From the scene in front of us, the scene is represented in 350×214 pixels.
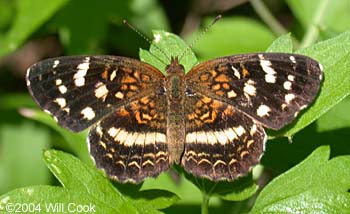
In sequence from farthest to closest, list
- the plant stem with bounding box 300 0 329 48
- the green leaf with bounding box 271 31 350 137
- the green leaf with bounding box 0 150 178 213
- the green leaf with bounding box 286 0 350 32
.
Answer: the green leaf with bounding box 286 0 350 32, the plant stem with bounding box 300 0 329 48, the green leaf with bounding box 271 31 350 137, the green leaf with bounding box 0 150 178 213

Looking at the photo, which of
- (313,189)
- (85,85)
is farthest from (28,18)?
(313,189)

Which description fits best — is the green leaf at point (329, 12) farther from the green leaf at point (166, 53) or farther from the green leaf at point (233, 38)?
the green leaf at point (166, 53)

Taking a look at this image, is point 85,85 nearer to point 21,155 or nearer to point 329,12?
point 21,155

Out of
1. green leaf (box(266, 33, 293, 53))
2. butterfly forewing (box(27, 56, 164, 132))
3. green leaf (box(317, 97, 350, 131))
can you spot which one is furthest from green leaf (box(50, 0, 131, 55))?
green leaf (box(266, 33, 293, 53))

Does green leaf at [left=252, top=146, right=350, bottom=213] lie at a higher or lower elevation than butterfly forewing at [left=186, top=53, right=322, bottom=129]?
lower

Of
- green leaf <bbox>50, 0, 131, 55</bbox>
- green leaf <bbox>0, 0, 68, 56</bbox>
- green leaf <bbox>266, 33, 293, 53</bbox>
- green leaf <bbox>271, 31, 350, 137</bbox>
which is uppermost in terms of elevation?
green leaf <bbox>0, 0, 68, 56</bbox>

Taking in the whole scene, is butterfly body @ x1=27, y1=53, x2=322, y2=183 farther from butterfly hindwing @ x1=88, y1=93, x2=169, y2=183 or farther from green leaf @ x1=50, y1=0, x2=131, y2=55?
green leaf @ x1=50, y1=0, x2=131, y2=55

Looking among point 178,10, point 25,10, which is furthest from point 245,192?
point 178,10

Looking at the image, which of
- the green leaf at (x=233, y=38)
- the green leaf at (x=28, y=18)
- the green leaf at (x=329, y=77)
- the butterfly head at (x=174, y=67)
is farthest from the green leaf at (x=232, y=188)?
the green leaf at (x=233, y=38)
